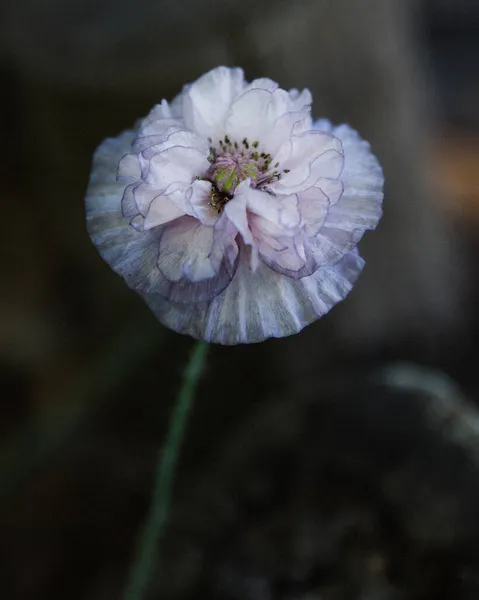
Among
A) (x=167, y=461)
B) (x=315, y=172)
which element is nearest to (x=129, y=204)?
(x=315, y=172)

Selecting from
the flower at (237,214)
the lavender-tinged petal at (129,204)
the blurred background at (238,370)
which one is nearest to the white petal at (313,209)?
the flower at (237,214)

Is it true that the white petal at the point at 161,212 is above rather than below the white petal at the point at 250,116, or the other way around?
below

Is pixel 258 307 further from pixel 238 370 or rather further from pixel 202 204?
pixel 238 370

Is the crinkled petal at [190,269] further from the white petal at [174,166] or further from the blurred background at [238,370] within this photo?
the blurred background at [238,370]

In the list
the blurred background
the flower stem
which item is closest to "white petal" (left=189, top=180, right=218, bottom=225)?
the flower stem

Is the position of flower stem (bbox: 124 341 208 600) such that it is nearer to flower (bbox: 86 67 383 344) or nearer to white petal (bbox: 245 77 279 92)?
flower (bbox: 86 67 383 344)

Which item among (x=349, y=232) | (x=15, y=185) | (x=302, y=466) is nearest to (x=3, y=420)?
(x=15, y=185)
